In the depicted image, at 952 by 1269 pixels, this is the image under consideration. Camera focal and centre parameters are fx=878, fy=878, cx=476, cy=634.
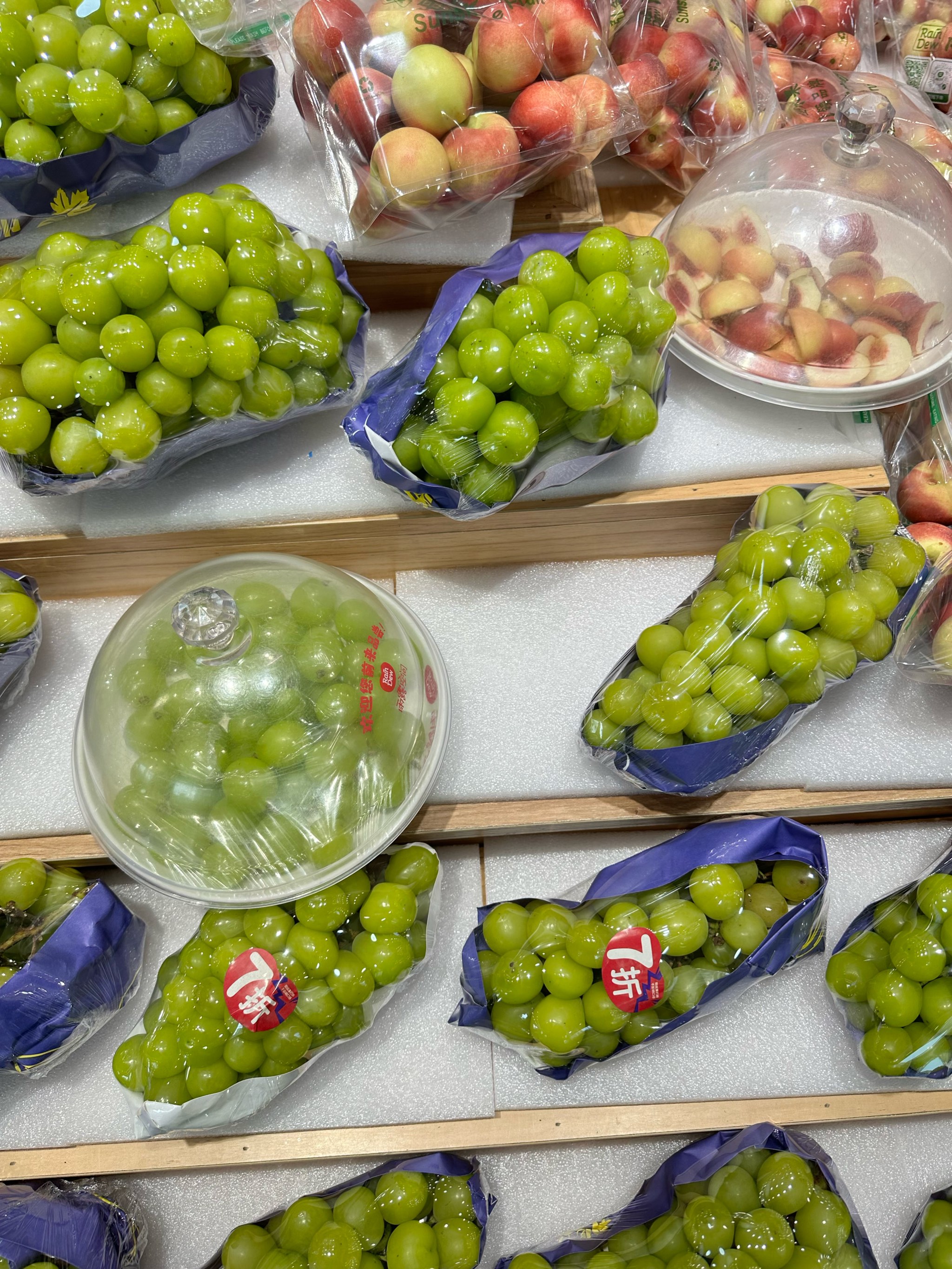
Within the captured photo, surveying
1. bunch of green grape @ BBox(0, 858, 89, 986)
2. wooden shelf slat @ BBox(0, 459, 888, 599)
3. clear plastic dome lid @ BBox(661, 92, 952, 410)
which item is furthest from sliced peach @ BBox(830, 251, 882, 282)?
bunch of green grape @ BBox(0, 858, 89, 986)

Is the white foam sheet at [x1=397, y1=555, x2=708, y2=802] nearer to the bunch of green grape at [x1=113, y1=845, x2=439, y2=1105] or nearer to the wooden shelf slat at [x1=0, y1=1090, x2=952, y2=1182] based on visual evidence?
the bunch of green grape at [x1=113, y1=845, x2=439, y2=1105]

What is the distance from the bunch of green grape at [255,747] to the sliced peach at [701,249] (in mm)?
741

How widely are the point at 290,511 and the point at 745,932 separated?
742mm

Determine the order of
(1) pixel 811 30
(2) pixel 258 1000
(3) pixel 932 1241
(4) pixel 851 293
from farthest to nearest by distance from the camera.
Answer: (1) pixel 811 30
(4) pixel 851 293
(3) pixel 932 1241
(2) pixel 258 1000

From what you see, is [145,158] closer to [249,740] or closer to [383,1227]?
[249,740]

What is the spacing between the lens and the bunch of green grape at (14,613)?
1.03 m

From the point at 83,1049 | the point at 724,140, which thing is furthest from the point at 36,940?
the point at 724,140

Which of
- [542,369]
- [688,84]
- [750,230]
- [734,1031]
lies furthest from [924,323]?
[734,1031]

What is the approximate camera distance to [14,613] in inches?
40.8

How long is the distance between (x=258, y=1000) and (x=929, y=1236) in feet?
2.58

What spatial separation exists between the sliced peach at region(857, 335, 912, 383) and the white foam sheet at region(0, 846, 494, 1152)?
2.89 feet

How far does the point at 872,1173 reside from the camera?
1111 millimetres

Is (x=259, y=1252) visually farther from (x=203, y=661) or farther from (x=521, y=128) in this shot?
(x=521, y=128)

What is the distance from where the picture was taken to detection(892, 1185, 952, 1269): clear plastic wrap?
37.5 inches
